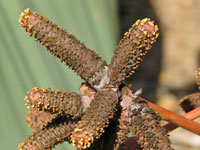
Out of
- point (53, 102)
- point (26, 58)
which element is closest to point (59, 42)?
point (53, 102)

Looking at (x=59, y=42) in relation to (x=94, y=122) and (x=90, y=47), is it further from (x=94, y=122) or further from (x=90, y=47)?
(x=90, y=47)

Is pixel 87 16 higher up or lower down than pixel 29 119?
higher up

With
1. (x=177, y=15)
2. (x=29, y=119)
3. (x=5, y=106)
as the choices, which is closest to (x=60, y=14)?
(x=5, y=106)

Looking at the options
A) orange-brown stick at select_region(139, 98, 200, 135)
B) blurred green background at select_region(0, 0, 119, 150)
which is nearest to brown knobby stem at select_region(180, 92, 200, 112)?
orange-brown stick at select_region(139, 98, 200, 135)

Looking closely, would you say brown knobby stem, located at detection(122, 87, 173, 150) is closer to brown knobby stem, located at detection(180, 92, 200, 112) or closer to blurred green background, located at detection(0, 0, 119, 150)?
brown knobby stem, located at detection(180, 92, 200, 112)

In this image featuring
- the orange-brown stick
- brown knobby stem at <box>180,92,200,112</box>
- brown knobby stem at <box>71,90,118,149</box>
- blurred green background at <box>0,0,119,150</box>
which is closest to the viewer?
brown knobby stem at <box>71,90,118,149</box>

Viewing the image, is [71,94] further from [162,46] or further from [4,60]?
[162,46]

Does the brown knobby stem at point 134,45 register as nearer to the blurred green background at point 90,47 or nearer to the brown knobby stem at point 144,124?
the brown knobby stem at point 144,124
